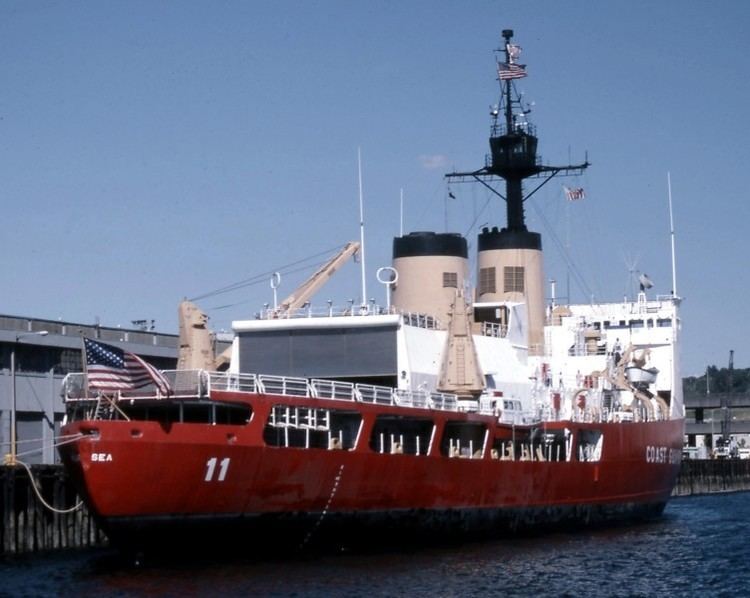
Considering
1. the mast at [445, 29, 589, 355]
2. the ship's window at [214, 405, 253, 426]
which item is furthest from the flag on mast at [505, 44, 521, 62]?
the ship's window at [214, 405, 253, 426]

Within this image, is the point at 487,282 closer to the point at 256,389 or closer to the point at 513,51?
the point at 513,51

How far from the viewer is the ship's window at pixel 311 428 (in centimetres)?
3706

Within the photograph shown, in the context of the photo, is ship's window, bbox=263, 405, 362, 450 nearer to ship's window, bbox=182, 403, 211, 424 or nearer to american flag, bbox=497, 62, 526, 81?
ship's window, bbox=182, 403, 211, 424

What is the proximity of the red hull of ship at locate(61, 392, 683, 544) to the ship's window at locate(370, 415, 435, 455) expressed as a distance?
0.38 metres

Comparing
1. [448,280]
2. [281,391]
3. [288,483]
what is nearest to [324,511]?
[288,483]

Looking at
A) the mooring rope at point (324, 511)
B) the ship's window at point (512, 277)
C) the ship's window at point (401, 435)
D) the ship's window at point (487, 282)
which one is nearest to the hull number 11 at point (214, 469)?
the mooring rope at point (324, 511)

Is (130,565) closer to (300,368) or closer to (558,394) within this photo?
(300,368)

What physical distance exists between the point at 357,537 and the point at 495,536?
7.16 metres

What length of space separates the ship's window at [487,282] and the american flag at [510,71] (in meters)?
7.74

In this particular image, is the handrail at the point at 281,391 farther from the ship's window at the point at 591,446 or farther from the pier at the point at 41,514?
the pier at the point at 41,514

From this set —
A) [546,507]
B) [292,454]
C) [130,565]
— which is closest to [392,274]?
[546,507]

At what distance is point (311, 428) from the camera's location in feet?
124

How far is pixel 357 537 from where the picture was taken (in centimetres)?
3906

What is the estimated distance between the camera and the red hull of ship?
34.3 metres
